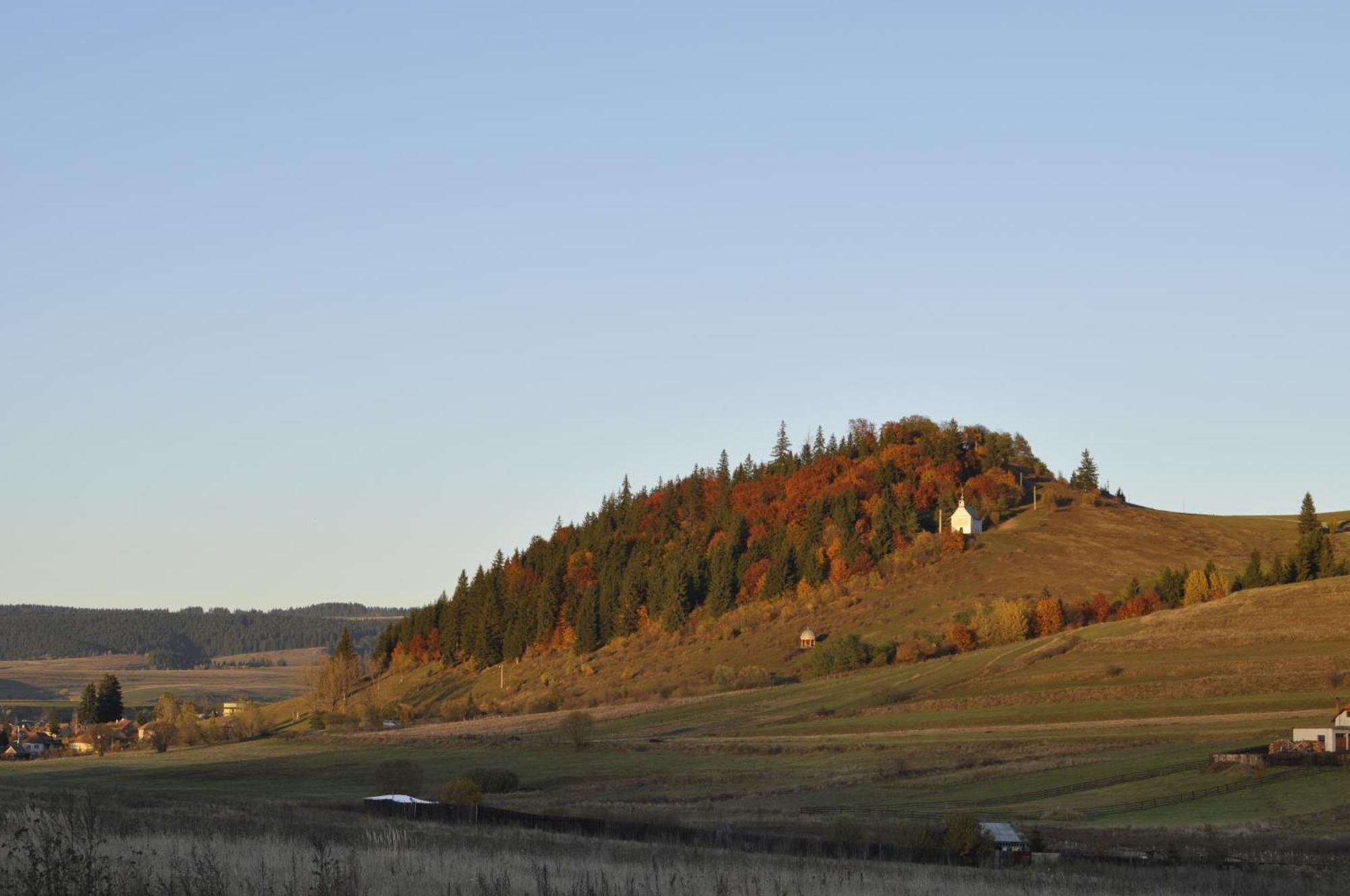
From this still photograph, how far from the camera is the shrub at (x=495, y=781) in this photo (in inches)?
3078

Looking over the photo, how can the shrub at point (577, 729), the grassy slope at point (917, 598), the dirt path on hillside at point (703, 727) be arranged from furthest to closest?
1. the grassy slope at point (917, 598)
2. the shrub at point (577, 729)
3. the dirt path on hillside at point (703, 727)

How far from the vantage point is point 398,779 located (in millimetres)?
80875

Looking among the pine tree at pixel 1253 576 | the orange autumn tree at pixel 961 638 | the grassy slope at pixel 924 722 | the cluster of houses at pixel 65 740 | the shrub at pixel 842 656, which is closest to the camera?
the grassy slope at pixel 924 722

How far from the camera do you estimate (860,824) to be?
173 feet

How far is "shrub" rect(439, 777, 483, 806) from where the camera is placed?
69062 mm

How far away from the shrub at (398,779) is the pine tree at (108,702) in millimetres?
95023

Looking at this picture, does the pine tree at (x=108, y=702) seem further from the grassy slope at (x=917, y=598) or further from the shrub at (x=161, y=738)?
the shrub at (x=161, y=738)

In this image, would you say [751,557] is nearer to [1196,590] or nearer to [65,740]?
[1196,590]

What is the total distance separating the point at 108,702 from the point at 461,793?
368ft

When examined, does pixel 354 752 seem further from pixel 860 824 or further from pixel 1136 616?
pixel 1136 616

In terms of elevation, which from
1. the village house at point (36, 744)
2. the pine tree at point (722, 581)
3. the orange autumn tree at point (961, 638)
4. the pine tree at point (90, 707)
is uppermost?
the pine tree at point (722, 581)

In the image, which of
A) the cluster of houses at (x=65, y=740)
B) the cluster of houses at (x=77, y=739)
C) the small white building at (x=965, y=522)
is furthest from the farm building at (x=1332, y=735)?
the small white building at (x=965, y=522)

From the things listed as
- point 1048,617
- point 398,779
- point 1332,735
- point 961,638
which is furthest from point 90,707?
point 1332,735

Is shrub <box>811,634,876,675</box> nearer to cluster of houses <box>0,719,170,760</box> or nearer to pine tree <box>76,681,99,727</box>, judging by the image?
cluster of houses <box>0,719,170,760</box>
